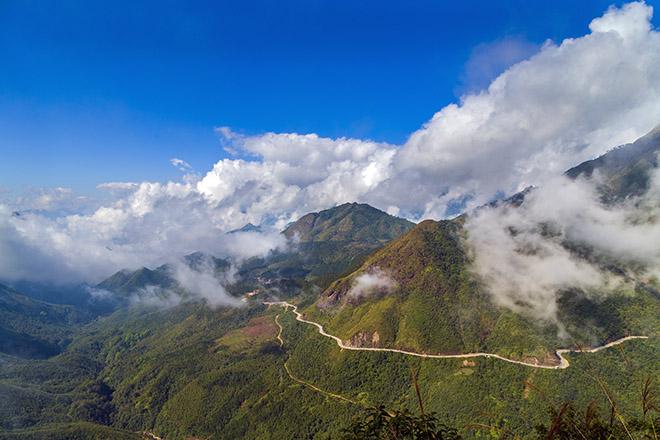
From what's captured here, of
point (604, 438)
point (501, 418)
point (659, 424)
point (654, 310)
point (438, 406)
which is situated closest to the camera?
point (604, 438)

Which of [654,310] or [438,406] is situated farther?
[654,310]

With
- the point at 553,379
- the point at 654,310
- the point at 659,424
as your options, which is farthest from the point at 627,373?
the point at 659,424

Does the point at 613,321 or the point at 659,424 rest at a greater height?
the point at 659,424

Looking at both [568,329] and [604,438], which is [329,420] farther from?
[604,438]

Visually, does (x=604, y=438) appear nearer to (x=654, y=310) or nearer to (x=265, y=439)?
(x=265, y=439)

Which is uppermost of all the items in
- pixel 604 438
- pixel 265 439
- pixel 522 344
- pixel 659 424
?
pixel 604 438

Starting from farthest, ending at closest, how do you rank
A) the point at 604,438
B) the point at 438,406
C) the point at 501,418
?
the point at 438,406
the point at 501,418
the point at 604,438

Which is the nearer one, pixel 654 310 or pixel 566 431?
pixel 566 431

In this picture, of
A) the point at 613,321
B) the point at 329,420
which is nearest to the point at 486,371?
the point at 613,321

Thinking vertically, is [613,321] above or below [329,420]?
above
